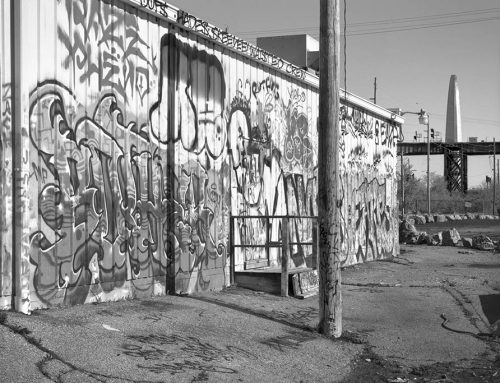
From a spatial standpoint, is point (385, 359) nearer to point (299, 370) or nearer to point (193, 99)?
point (299, 370)

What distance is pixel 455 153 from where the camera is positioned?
95312 mm

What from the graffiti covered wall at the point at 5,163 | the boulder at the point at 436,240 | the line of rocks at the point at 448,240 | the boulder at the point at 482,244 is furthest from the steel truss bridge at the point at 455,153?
the graffiti covered wall at the point at 5,163

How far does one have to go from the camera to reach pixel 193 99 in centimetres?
1082

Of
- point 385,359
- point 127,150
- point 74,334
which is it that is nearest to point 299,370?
point 385,359

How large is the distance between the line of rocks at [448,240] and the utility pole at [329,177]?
17.6m

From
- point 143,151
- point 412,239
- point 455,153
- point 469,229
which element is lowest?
point 469,229

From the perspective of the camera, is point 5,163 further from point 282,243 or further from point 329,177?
point 282,243

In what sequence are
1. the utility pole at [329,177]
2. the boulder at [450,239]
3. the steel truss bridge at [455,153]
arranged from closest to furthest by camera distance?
the utility pole at [329,177] < the boulder at [450,239] < the steel truss bridge at [455,153]

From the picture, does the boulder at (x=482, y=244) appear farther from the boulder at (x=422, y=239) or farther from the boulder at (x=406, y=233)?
the boulder at (x=406, y=233)

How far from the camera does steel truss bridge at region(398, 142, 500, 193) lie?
95312 millimetres

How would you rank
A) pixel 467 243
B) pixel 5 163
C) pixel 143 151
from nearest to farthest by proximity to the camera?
pixel 5 163
pixel 143 151
pixel 467 243

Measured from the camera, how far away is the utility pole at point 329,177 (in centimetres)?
881

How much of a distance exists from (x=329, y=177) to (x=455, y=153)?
300 ft

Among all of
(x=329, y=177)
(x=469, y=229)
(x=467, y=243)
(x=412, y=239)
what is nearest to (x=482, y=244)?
(x=467, y=243)
